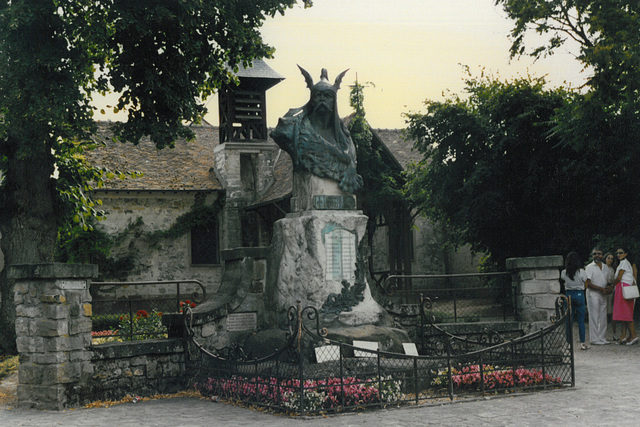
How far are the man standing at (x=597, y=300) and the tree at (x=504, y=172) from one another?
20.0ft

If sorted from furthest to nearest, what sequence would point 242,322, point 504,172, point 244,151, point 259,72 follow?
point 259,72 < point 244,151 < point 504,172 < point 242,322

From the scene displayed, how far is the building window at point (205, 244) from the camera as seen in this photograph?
2958 centimetres

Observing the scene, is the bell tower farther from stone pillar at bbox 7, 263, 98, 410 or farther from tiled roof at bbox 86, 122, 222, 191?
stone pillar at bbox 7, 263, 98, 410

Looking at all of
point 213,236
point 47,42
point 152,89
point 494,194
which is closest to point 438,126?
point 494,194

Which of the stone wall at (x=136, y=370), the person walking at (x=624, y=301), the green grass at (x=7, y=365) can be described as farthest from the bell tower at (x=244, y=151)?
the stone wall at (x=136, y=370)

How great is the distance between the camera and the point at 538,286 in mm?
12516

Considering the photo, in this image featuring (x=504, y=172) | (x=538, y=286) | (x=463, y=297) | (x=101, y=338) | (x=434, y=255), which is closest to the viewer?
(x=538, y=286)

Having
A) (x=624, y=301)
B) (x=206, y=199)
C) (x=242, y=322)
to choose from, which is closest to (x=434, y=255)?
(x=206, y=199)

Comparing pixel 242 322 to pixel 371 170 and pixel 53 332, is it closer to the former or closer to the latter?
pixel 53 332

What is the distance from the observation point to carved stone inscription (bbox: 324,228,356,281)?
10516 millimetres

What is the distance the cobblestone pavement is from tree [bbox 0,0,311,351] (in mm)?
7052

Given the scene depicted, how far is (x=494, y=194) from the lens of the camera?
23516 mm

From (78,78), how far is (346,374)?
31.7 feet

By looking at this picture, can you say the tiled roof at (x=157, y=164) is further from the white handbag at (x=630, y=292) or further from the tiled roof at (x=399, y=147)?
the white handbag at (x=630, y=292)
